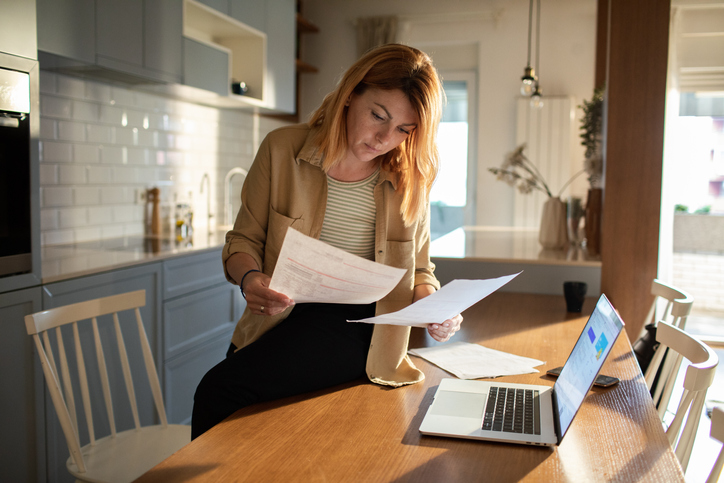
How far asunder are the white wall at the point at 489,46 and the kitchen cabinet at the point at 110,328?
3.18m

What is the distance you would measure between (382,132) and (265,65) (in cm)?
284

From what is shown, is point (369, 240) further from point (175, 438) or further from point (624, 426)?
point (175, 438)

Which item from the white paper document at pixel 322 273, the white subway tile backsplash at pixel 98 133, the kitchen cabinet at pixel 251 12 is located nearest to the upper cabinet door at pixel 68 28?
the white subway tile backsplash at pixel 98 133

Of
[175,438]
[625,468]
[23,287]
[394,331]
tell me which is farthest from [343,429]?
[23,287]

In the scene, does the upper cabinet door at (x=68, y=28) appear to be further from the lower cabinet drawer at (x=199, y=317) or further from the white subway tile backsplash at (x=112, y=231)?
the lower cabinet drawer at (x=199, y=317)

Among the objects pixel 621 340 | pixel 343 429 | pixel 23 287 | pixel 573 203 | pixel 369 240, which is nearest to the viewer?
pixel 343 429

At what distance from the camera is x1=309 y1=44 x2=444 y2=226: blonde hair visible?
4.35ft

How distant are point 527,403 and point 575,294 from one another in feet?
3.21

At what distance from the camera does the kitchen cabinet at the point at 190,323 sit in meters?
2.68

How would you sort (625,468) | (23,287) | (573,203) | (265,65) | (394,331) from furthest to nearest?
(265,65) < (573,203) < (23,287) < (394,331) < (625,468)

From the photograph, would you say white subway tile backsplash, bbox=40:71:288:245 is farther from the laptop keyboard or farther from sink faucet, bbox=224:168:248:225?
the laptop keyboard

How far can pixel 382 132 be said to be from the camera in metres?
1.35

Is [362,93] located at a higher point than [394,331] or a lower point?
higher

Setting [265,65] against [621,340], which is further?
[265,65]
